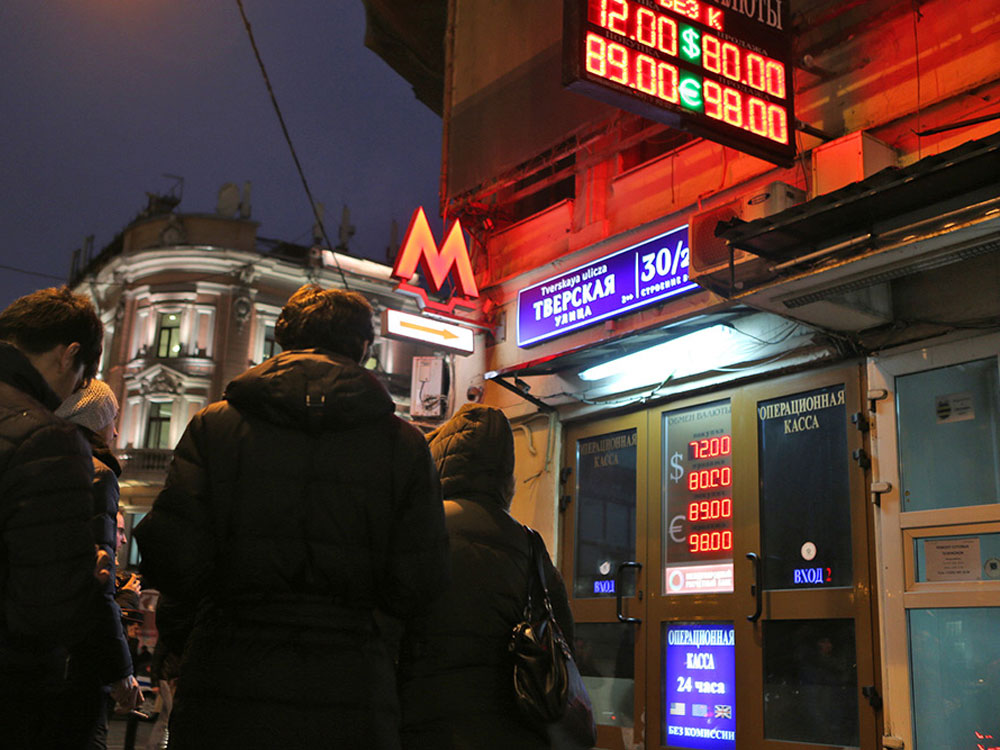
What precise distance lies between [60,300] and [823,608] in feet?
20.0

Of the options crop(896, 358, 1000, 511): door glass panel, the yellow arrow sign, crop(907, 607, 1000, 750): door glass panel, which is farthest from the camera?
the yellow arrow sign

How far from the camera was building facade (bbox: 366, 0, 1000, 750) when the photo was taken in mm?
6652

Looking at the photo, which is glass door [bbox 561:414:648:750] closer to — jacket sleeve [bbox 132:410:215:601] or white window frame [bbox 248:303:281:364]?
jacket sleeve [bbox 132:410:215:601]

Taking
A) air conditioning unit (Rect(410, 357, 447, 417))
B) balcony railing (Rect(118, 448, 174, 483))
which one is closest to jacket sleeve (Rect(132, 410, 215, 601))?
air conditioning unit (Rect(410, 357, 447, 417))

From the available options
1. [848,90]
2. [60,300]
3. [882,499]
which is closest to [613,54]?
[848,90]

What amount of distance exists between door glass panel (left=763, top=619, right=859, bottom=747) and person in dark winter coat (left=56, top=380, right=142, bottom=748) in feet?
17.6

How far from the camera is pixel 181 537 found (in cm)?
279

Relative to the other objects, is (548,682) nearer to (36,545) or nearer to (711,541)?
(36,545)

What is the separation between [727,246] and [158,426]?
37.5 meters

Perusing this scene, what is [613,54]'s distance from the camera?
750 centimetres

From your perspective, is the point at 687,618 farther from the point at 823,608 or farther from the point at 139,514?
the point at 139,514

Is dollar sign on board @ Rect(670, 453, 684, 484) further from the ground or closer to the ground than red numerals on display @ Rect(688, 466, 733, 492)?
further from the ground

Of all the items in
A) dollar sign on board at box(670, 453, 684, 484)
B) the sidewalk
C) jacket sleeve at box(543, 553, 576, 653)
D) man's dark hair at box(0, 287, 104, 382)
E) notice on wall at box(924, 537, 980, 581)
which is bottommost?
the sidewalk

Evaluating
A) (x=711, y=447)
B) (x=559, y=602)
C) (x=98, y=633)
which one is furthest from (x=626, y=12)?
(x=98, y=633)
